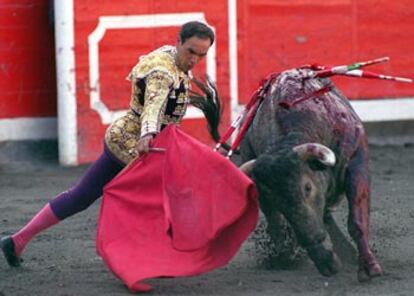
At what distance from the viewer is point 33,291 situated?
571 cm

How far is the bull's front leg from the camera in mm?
5695

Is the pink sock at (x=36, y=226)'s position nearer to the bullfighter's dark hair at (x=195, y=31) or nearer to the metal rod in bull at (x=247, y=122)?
the metal rod in bull at (x=247, y=122)

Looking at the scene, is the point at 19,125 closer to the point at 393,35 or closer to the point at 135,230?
the point at 393,35

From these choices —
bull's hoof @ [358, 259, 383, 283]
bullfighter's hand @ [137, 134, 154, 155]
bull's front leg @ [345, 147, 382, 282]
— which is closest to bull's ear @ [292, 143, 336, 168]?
bull's front leg @ [345, 147, 382, 282]

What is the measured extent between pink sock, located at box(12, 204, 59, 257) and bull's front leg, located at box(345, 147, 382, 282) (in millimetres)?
1264

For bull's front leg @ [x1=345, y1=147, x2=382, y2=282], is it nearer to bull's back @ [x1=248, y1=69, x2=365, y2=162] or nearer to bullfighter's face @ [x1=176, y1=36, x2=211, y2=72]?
bull's back @ [x1=248, y1=69, x2=365, y2=162]

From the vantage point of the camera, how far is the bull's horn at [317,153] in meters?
5.52

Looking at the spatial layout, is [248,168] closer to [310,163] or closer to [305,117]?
[310,163]

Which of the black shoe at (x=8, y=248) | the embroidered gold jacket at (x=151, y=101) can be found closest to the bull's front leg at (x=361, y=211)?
the embroidered gold jacket at (x=151, y=101)

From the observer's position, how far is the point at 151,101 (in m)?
5.56

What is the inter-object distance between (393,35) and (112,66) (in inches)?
80.4

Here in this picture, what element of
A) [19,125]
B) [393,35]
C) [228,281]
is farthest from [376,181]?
[228,281]

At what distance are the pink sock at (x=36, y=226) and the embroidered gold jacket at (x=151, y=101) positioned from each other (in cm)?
44

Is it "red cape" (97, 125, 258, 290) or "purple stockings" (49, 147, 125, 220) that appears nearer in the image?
"red cape" (97, 125, 258, 290)
